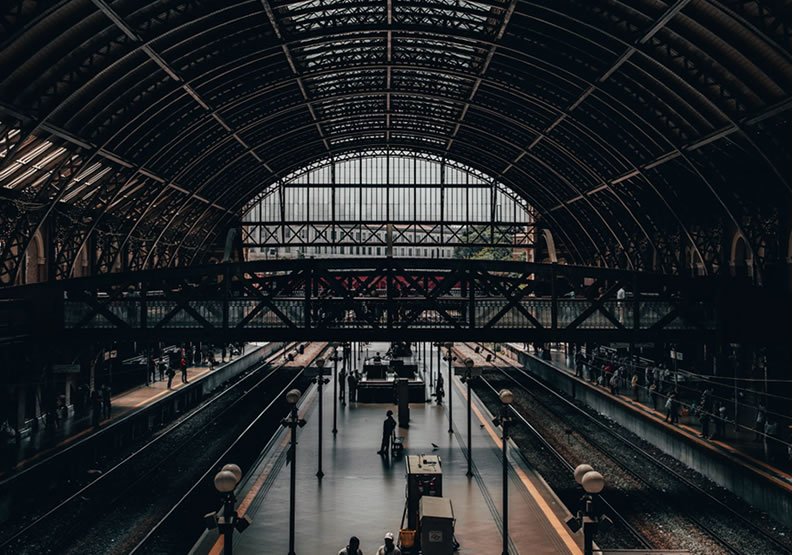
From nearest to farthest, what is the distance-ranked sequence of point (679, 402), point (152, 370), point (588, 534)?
point (588, 534), point (679, 402), point (152, 370)

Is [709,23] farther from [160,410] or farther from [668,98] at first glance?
A: [160,410]

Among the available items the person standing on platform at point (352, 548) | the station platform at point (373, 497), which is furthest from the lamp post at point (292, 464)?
the person standing on platform at point (352, 548)

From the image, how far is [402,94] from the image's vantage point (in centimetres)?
4269

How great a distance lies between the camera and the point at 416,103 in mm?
49375

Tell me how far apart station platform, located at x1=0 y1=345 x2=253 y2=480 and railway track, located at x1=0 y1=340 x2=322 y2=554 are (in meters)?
1.85

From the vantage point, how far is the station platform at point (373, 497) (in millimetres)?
17359

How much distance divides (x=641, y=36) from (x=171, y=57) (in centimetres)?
1703

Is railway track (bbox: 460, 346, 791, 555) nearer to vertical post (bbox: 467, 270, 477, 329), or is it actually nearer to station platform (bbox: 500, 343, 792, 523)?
station platform (bbox: 500, 343, 792, 523)

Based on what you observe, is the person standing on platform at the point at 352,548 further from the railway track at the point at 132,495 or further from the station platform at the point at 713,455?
the station platform at the point at 713,455

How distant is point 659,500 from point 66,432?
21567 mm

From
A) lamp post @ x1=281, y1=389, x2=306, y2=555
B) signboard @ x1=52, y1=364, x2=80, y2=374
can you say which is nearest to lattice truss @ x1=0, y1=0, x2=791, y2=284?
signboard @ x1=52, y1=364, x2=80, y2=374

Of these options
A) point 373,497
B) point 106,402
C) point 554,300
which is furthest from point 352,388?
point 373,497

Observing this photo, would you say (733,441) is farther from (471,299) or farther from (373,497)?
(373,497)

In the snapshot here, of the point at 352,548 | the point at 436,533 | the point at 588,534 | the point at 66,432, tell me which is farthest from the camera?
the point at 66,432
